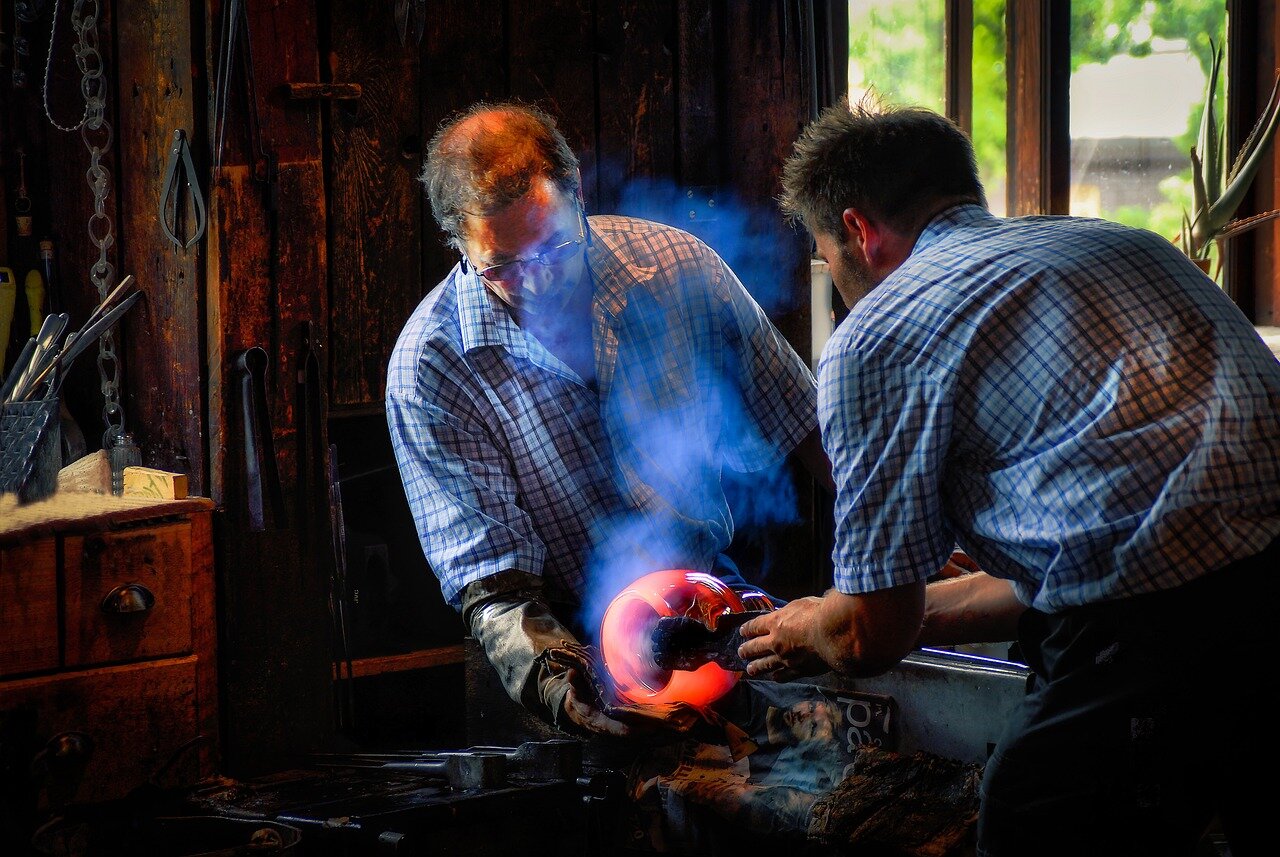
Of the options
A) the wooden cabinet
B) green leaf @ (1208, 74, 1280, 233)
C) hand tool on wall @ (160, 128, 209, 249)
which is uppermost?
green leaf @ (1208, 74, 1280, 233)

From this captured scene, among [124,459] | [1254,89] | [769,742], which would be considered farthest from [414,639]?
[1254,89]

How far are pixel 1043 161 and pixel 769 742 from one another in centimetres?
319

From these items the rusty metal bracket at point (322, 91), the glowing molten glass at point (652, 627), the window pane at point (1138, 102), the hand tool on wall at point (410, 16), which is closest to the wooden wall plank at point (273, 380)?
the rusty metal bracket at point (322, 91)

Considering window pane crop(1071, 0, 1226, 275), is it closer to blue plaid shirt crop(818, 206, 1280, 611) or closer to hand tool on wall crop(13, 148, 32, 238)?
blue plaid shirt crop(818, 206, 1280, 611)

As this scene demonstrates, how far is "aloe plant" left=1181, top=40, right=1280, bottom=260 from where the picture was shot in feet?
16.1

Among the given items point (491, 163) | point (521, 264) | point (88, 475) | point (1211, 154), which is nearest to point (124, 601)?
point (88, 475)

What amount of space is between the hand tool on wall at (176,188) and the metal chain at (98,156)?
0.21 metres

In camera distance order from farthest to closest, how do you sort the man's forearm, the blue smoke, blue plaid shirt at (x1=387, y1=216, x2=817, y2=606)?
the blue smoke, blue plaid shirt at (x1=387, y1=216, x2=817, y2=606), the man's forearm

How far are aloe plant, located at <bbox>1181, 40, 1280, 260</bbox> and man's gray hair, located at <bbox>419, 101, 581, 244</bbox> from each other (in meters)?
2.99

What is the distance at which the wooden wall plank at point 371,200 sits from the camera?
3.62 m

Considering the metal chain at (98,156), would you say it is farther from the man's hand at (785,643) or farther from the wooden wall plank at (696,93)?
the man's hand at (785,643)

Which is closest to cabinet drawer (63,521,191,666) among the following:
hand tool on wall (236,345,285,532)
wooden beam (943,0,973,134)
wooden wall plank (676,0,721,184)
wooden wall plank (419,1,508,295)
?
hand tool on wall (236,345,285,532)

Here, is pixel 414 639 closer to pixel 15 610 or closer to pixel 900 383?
pixel 15 610

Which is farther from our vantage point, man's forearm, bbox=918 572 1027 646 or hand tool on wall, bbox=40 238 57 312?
hand tool on wall, bbox=40 238 57 312
